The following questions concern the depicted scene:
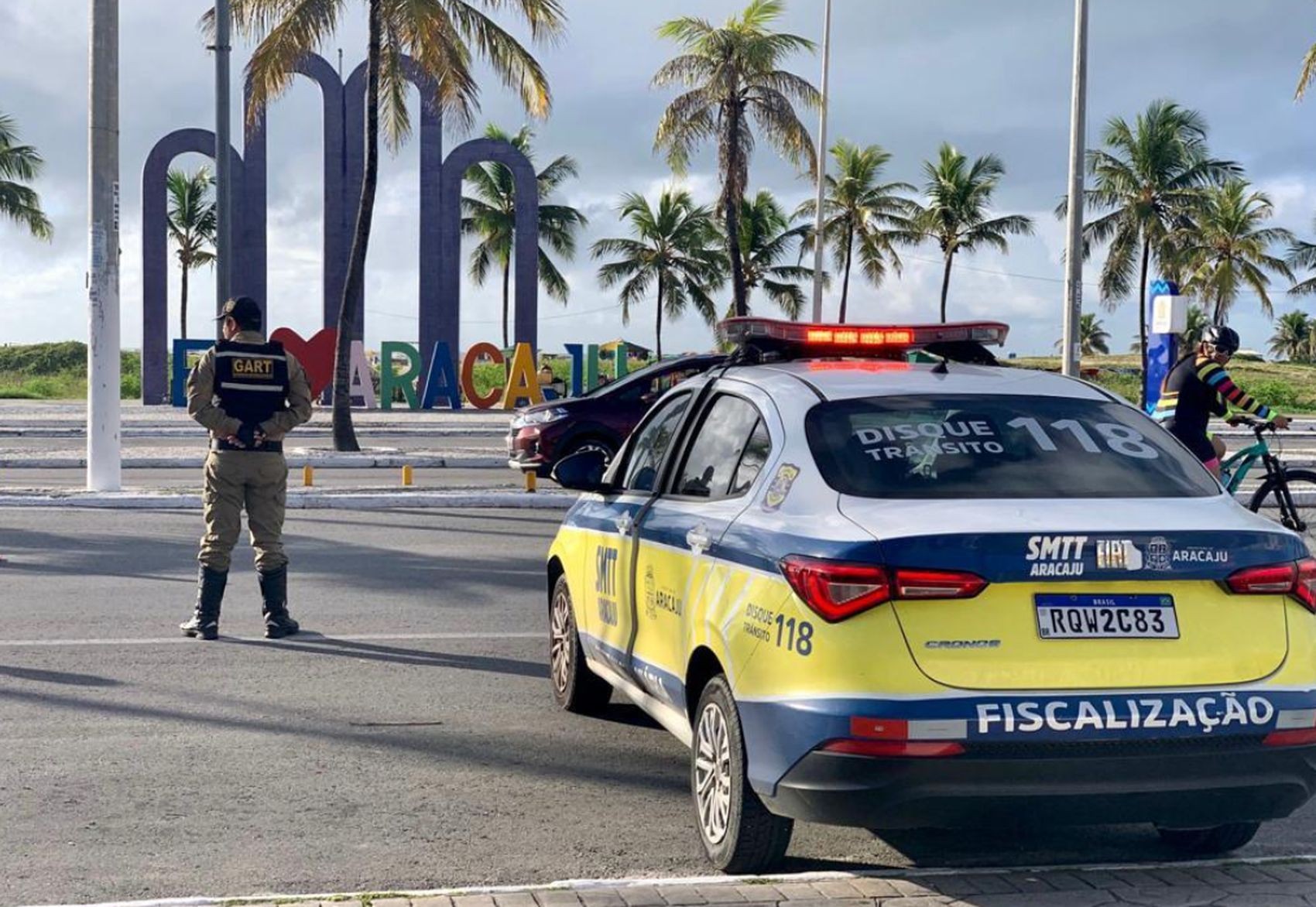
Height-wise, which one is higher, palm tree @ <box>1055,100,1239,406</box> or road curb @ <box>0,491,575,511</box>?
palm tree @ <box>1055,100,1239,406</box>

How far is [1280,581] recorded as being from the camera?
4.43 m

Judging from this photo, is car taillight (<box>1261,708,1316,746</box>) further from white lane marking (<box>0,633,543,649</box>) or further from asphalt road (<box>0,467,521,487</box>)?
asphalt road (<box>0,467,521,487</box>)

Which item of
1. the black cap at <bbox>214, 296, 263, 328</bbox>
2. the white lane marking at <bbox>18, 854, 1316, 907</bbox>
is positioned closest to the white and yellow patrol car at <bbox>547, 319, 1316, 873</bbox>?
Answer: the white lane marking at <bbox>18, 854, 1316, 907</bbox>

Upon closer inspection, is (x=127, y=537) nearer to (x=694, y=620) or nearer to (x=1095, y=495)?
→ (x=694, y=620)

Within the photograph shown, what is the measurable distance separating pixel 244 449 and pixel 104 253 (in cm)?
904

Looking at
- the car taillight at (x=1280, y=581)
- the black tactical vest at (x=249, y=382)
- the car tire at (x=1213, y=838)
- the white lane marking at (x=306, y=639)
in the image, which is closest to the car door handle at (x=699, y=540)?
the car taillight at (x=1280, y=581)

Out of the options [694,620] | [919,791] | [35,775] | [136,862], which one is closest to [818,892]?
[919,791]

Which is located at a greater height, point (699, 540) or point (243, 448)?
point (243, 448)

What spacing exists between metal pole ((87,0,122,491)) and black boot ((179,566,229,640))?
333 inches

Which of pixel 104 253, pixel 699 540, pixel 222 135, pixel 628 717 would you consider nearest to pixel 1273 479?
pixel 628 717

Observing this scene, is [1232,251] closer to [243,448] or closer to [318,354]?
[318,354]

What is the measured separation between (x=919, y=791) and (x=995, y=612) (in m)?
0.53

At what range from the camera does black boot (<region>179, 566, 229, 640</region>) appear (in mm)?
8719

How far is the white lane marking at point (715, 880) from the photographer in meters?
4.33
